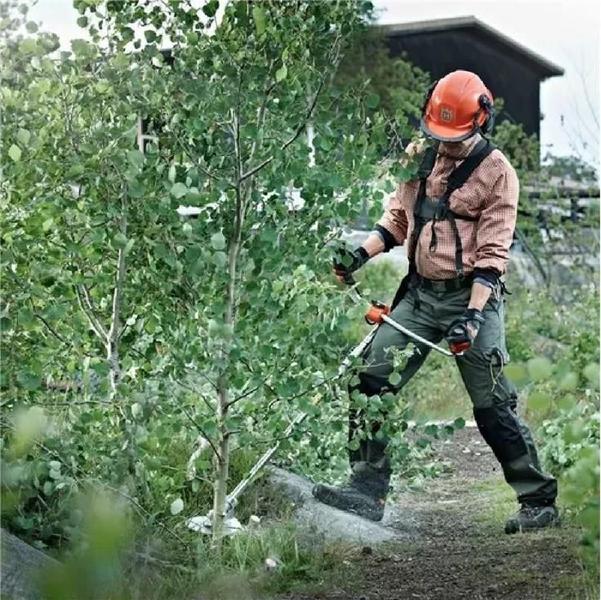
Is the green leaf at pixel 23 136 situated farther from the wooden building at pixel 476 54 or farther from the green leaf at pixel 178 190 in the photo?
the wooden building at pixel 476 54

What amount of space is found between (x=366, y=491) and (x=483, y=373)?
2.36 ft

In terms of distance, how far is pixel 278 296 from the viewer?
4.43 metres

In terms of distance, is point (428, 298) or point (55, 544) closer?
point (55, 544)

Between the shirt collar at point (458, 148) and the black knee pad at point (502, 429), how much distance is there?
41.1 inches

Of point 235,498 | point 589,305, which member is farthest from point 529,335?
point 235,498

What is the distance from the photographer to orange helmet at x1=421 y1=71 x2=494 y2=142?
4.97 metres

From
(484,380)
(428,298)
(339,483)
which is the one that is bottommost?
(339,483)

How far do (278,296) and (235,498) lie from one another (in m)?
0.77

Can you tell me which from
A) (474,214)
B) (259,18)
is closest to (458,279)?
(474,214)

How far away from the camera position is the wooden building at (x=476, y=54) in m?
20.3

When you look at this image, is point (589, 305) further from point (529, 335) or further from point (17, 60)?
point (17, 60)

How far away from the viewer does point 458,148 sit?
503 centimetres

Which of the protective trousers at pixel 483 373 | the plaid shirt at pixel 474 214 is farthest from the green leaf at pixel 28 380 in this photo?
the plaid shirt at pixel 474 214

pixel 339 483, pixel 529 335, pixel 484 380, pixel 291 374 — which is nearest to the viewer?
pixel 291 374
